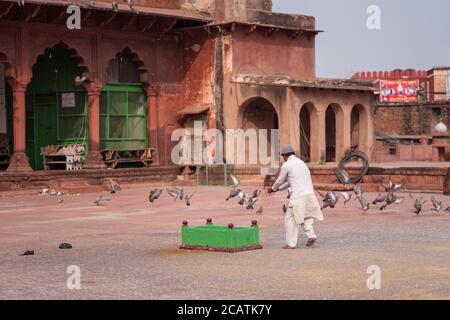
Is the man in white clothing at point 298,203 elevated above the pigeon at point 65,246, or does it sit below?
above

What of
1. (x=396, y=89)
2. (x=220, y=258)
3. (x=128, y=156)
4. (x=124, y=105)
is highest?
(x=396, y=89)

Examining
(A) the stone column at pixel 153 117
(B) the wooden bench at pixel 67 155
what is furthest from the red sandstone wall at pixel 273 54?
(B) the wooden bench at pixel 67 155

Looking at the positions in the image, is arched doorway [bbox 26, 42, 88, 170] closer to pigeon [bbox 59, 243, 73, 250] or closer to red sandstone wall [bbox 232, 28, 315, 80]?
red sandstone wall [bbox 232, 28, 315, 80]

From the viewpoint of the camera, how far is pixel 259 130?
34562 millimetres

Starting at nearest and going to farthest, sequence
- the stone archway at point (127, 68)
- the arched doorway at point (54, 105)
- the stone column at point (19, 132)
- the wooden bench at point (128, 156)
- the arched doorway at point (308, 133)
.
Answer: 1. the stone column at point (19, 132)
2. the wooden bench at point (128, 156)
3. the arched doorway at point (54, 105)
4. the stone archway at point (127, 68)
5. the arched doorway at point (308, 133)

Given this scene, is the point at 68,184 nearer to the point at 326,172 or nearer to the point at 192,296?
the point at 326,172

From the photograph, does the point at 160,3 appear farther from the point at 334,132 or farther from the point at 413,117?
the point at 413,117

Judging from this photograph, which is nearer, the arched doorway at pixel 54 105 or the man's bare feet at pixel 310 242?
the man's bare feet at pixel 310 242

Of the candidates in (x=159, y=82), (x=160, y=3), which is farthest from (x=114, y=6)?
(x=159, y=82)

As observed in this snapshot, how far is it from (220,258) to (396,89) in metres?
62.7

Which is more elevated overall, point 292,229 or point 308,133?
point 308,133

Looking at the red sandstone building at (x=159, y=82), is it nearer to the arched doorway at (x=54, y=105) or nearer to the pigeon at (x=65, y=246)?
the arched doorway at (x=54, y=105)

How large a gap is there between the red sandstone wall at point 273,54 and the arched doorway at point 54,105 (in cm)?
533

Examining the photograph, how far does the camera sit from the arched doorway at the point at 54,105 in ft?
105
